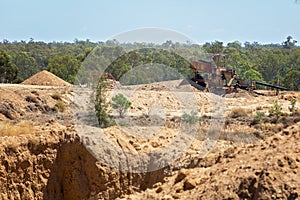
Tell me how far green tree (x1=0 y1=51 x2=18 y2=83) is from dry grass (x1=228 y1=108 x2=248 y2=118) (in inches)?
791

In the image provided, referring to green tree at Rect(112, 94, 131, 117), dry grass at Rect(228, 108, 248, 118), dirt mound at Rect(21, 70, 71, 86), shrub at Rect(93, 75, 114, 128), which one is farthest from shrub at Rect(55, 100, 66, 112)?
dirt mound at Rect(21, 70, 71, 86)

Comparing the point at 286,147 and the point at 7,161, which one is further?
the point at 7,161

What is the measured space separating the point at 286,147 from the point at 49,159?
4.96m

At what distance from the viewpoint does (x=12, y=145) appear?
1015cm

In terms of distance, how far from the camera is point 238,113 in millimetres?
21766

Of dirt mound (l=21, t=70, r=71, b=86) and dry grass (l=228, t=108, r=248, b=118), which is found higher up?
dirt mound (l=21, t=70, r=71, b=86)

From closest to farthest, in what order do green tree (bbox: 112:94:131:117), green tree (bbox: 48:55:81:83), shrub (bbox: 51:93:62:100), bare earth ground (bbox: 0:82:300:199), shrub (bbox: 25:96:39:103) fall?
bare earth ground (bbox: 0:82:300:199)
green tree (bbox: 112:94:131:117)
shrub (bbox: 25:96:39:103)
shrub (bbox: 51:93:62:100)
green tree (bbox: 48:55:81:83)

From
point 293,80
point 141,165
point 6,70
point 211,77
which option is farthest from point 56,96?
point 293,80

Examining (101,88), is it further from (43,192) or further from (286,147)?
(286,147)

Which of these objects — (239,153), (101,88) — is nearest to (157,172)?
(239,153)

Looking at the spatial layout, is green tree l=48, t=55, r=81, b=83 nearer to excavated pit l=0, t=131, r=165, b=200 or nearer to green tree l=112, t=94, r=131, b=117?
green tree l=112, t=94, r=131, b=117

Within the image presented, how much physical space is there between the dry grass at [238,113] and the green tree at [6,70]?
20.1 meters

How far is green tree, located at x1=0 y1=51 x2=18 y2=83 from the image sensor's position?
36.6 m

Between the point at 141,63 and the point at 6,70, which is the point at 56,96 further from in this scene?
the point at 6,70
